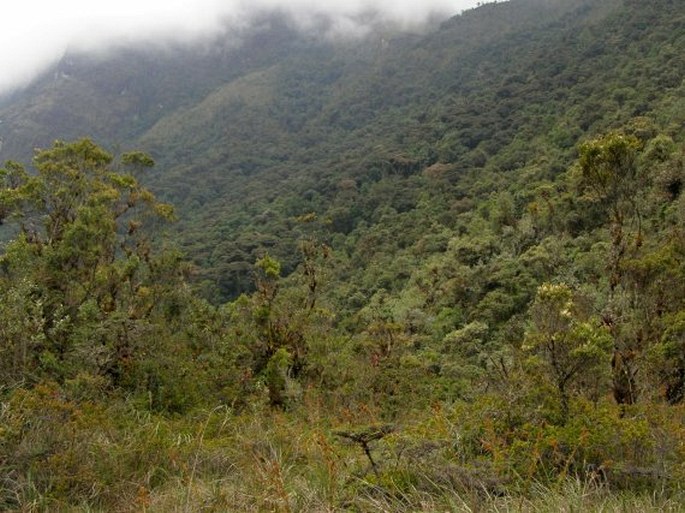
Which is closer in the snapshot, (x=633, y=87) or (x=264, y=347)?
(x=264, y=347)

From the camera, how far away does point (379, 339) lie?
13.6m

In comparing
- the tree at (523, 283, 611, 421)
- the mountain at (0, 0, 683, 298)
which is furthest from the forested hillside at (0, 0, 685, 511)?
the mountain at (0, 0, 683, 298)

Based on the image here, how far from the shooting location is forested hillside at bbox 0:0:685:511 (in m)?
3.54

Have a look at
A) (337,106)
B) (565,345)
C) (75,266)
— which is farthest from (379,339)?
(337,106)

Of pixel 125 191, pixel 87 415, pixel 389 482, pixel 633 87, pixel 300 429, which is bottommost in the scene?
pixel 633 87

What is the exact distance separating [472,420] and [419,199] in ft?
129

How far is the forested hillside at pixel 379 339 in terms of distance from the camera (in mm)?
3539

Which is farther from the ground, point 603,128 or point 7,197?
point 7,197

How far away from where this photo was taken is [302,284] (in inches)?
482

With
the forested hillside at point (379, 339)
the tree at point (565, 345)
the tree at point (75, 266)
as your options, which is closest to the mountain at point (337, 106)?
the forested hillside at point (379, 339)

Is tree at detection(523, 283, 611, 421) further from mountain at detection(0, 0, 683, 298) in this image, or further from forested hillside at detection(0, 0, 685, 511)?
mountain at detection(0, 0, 683, 298)

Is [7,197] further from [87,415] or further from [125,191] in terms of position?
[87,415]

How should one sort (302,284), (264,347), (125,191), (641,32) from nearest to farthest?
(264,347) < (302,284) < (125,191) < (641,32)

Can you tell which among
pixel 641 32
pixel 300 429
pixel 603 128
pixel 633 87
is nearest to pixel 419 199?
pixel 603 128
